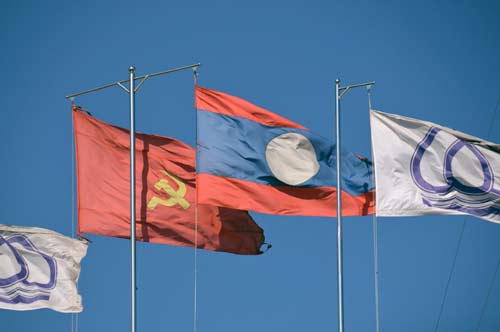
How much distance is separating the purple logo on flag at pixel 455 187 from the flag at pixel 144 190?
616 centimetres

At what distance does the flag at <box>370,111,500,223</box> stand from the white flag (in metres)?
8.83

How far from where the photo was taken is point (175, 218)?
1748 inches

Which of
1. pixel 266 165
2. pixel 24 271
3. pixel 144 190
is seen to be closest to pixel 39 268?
pixel 24 271

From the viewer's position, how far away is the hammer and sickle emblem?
4431 centimetres

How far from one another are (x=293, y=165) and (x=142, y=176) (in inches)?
176

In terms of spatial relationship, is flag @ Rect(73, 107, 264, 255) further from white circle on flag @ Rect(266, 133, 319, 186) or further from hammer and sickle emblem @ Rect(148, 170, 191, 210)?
white circle on flag @ Rect(266, 133, 319, 186)

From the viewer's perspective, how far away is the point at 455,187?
43125 mm

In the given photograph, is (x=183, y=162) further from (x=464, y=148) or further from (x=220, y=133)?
(x=464, y=148)

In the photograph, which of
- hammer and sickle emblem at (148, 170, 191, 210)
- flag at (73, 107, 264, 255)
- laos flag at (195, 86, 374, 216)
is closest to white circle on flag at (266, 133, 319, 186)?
laos flag at (195, 86, 374, 216)

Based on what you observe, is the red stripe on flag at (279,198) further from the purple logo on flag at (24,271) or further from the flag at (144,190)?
the purple logo on flag at (24,271)

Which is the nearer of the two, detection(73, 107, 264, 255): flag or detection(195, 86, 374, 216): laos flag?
detection(195, 86, 374, 216): laos flag

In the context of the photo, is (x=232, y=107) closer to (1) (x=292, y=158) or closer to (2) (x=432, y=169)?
(1) (x=292, y=158)

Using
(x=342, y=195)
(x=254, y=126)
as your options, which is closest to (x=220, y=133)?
(x=254, y=126)

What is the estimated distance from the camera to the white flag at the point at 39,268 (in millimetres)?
43062
